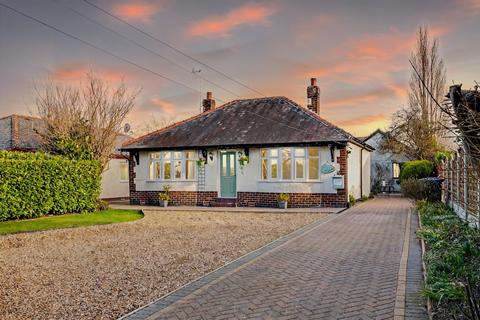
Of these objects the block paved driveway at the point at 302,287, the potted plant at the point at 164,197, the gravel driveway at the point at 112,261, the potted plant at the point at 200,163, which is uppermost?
the potted plant at the point at 200,163

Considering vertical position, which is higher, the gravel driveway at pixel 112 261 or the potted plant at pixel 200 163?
the potted plant at pixel 200 163

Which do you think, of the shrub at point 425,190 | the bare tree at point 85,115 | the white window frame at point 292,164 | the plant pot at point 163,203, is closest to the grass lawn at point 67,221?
the plant pot at point 163,203

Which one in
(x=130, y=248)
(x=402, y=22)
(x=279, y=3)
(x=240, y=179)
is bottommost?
(x=130, y=248)

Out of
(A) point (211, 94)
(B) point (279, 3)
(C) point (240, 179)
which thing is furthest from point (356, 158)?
(B) point (279, 3)

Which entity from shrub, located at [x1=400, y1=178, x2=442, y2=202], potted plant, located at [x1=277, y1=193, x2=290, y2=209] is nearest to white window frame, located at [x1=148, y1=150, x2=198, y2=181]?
potted plant, located at [x1=277, y1=193, x2=290, y2=209]

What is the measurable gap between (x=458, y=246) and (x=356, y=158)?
15.3m

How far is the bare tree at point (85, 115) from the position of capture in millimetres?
19078

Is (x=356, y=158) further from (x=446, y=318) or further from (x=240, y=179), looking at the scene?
(x=446, y=318)

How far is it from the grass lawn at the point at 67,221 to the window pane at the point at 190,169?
395 cm

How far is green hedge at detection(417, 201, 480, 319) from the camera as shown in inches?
177

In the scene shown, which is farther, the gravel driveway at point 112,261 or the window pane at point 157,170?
the window pane at point 157,170

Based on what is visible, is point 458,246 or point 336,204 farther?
point 336,204

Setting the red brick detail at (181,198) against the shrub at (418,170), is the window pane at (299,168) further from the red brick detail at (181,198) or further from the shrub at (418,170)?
the shrub at (418,170)

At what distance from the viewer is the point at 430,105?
31094mm
